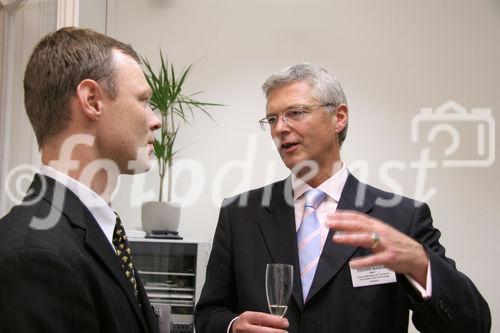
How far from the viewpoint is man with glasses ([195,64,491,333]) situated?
1.44 meters

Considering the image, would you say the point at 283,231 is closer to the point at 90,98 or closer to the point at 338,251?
the point at 338,251

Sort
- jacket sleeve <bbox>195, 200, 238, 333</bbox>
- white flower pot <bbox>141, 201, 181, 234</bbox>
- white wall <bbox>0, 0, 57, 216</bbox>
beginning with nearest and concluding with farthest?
1. jacket sleeve <bbox>195, 200, 238, 333</bbox>
2. white wall <bbox>0, 0, 57, 216</bbox>
3. white flower pot <bbox>141, 201, 181, 234</bbox>

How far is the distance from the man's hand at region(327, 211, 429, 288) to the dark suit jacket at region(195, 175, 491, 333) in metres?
0.15

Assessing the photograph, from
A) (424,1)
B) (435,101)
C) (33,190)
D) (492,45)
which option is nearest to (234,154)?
(435,101)

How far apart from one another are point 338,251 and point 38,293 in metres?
1.03

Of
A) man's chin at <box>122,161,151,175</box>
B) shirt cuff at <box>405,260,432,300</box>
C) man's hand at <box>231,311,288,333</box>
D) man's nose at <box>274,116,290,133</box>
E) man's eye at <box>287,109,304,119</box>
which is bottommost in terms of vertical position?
man's hand at <box>231,311,288,333</box>

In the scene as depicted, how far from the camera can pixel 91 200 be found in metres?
1.21

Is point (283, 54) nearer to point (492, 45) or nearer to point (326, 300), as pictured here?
point (492, 45)

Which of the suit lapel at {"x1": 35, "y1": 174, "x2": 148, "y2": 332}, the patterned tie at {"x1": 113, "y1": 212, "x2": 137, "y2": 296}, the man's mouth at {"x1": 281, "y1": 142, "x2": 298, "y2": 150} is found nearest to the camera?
the suit lapel at {"x1": 35, "y1": 174, "x2": 148, "y2": 332}

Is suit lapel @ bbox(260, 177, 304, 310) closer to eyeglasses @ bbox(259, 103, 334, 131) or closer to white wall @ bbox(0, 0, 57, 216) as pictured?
eyeglasses @ bbox(259, 103, 334, 131)

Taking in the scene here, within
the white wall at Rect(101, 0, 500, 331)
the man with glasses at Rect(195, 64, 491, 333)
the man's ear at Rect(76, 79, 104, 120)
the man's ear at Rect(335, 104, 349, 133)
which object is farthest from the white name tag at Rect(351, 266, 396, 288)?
the white wall at Rect(101, 0, 500, 331)

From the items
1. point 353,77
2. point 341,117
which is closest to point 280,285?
point 341,117

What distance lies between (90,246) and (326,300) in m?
0.83

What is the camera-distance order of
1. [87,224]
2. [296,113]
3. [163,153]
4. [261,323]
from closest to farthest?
[87,224] → [261,323] → [296,113] → [163,153]
